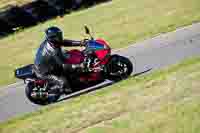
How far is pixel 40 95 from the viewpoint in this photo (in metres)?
13.4

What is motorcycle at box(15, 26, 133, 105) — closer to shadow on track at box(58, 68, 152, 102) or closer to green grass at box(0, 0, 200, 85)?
shadow on track at box(58, 68, 152, 102)

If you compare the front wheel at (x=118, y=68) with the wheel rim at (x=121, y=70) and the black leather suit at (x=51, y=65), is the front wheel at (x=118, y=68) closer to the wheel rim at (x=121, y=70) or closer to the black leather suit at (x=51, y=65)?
the wheel rim at (x=121, y=70)

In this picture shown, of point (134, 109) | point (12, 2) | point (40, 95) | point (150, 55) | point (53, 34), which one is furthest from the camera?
point (12, 2)

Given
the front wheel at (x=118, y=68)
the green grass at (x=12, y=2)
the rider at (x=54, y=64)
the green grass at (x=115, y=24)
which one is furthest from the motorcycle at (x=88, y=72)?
the green grass at (x=12, y=2)

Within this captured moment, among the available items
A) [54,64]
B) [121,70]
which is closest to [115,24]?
[121,70]

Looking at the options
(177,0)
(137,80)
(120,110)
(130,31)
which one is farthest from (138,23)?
(120,110)

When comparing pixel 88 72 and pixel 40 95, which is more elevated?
pixel 88 72

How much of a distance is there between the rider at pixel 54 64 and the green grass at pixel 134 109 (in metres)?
0.69

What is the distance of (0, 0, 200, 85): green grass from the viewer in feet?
63.4

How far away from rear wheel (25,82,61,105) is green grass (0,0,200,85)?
393 cm

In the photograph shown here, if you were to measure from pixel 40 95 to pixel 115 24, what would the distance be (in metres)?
9.65

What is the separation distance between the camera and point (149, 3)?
24.5 metres

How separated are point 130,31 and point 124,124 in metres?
10.9

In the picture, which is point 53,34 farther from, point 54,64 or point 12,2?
point 12,2
